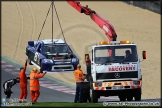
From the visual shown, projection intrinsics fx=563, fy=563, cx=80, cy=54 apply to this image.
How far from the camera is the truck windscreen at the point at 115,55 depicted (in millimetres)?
22531

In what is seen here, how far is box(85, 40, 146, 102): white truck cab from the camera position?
73.5ft

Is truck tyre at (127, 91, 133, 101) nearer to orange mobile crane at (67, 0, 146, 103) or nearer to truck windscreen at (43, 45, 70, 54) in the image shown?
orange mobile crane at (67, 0, 146, 103)

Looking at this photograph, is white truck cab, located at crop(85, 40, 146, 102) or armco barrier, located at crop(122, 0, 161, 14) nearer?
white truck cab, located at crop(85, 40, 146, 102)

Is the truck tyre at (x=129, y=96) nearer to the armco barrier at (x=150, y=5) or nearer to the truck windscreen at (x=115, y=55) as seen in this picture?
the truck windscreen at (x=115, y=55)

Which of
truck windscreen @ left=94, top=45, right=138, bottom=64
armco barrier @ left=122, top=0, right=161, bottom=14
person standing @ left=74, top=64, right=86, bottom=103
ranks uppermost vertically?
armco barrier @ left=122, top=0, right=161, bottom=14

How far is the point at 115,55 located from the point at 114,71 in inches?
26.6

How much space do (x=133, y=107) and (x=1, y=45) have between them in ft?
67.8

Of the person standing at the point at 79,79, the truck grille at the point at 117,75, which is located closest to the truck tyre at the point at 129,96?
the truck grille at the point at 117,75

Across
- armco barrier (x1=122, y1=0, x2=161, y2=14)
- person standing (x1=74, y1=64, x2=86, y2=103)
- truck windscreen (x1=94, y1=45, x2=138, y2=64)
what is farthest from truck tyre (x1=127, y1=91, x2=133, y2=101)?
armco barrier (x1=122, y1=0, x2=161, y2=14)

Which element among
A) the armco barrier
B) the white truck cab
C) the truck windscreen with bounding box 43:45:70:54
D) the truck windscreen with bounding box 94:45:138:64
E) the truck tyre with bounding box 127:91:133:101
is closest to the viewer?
the white truck cab

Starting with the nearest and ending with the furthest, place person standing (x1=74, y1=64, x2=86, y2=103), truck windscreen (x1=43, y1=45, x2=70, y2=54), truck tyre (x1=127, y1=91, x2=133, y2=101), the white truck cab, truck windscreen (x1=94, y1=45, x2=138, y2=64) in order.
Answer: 1. person standing (x1=74, y1=64, x2=86, y2=103)
2. the white truck cab
3. truck windscreen (x1=94, y1=45, x2=138, y2=64)
4. truck tyre (x1=127, y1=91, x2=133, y2=101)
5. truck windscreen (x1=43, y1=45, x2=70, y2=54)

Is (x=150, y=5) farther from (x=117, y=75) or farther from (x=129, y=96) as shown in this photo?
(x=117, y=75)

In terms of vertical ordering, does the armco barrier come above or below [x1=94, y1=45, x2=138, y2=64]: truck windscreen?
above

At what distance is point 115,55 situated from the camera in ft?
74.3
